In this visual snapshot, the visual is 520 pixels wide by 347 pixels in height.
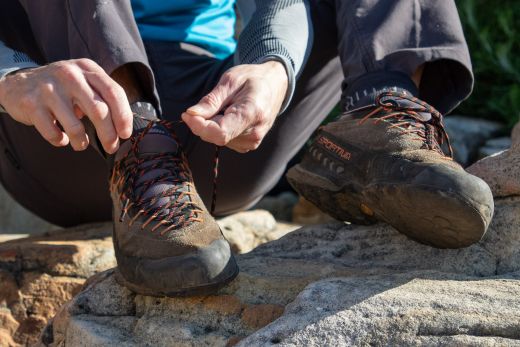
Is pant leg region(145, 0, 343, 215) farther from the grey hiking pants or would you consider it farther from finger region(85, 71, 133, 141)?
finger region(85, 71, 133, 141)

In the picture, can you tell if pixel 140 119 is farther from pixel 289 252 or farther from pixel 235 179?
pixel 235 179

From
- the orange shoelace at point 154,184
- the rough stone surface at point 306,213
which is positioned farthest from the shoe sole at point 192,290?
the rough stone surface at point 306,213

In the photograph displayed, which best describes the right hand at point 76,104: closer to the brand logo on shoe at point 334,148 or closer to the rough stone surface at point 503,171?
the brand logo on shoe at point 334,148

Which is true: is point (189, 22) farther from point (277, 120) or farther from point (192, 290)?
point (192, 290)

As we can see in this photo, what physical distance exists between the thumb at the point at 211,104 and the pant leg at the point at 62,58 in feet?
0.85

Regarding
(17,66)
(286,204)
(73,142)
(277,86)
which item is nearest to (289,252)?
(277,86)

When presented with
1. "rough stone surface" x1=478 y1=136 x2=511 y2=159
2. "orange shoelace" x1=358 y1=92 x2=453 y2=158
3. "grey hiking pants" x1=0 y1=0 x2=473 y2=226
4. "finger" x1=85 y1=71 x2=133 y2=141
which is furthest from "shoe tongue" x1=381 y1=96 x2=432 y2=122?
"rough stone surface" x1=478 y1=136 x2=511 y2=159

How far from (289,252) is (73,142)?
2.43 ft

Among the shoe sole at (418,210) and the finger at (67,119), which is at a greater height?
the finger at (67,119)

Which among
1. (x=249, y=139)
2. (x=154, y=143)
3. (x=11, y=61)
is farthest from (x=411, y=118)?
(x=11, y=61)

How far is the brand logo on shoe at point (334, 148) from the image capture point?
6.82ft

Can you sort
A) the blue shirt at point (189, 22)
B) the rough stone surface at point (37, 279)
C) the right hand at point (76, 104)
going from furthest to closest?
the blue shirt at point (189, 22)
the rough stone surface at point (37, 279)
the right hand at point (76, 104)

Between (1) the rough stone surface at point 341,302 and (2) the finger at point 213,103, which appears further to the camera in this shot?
(2) the finger at point 213,103

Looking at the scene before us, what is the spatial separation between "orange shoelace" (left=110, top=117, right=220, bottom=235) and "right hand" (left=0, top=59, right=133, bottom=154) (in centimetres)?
15
